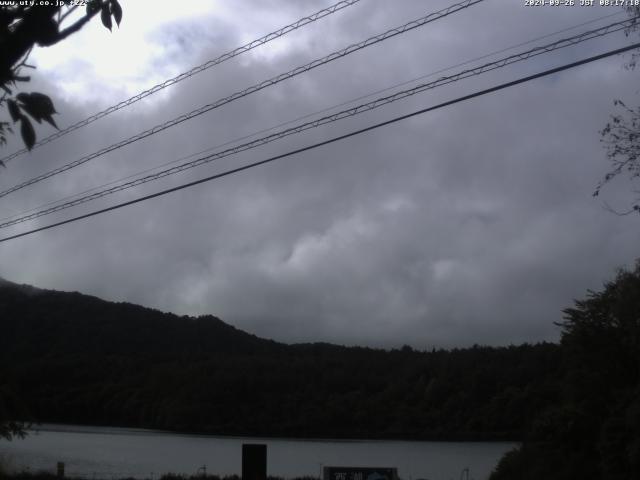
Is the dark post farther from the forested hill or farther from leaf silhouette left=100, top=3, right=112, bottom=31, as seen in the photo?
the forested hill

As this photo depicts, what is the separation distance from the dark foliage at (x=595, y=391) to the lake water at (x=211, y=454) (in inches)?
545

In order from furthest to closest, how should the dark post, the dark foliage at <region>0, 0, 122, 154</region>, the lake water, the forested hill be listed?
the forested hill → the lake water → the dark post → the dark foliage at <region>0, 0, 122, 154</region>

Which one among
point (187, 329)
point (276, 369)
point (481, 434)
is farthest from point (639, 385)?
point (187, 329)

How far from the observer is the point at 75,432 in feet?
208

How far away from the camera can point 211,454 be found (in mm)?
56531

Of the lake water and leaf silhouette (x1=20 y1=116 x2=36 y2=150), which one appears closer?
leaf silhouette (x1=20 y1=116 x2=36 y2=150)

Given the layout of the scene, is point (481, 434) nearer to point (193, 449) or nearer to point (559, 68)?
point (193, 449)

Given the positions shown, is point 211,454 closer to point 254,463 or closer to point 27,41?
point 254,463

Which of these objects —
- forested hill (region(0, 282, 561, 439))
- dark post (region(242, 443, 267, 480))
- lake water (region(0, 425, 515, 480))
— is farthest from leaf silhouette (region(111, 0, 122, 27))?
forested hill (region(0, 282, 561, 439))

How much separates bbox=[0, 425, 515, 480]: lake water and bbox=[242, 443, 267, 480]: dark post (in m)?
21.8

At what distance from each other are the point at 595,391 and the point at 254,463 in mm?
13537

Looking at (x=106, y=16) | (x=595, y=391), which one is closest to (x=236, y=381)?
(x=595, y=391)

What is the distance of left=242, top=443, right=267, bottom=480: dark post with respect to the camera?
1734cm

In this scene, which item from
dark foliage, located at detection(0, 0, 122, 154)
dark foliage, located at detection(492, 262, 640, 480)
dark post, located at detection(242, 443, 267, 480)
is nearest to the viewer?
dark foliage, located at detection(0, 0, 122, 154)
